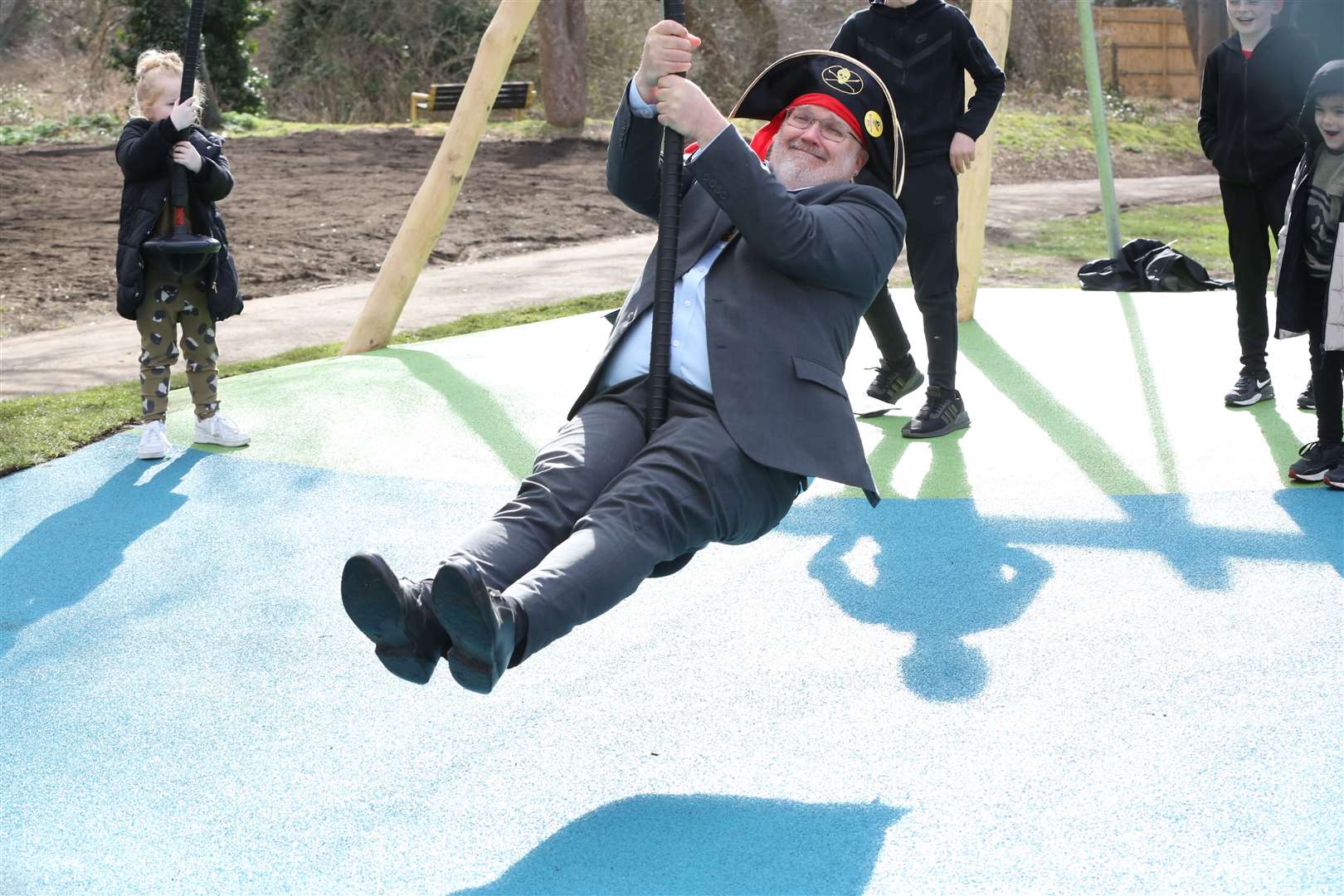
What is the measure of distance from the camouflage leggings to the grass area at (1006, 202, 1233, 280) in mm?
7912

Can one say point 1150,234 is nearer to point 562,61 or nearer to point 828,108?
point 562,61

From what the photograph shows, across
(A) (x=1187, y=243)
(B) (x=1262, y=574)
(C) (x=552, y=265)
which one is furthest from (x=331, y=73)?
(B) (x=1262, y=574)

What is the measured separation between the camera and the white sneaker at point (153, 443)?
6121 mm

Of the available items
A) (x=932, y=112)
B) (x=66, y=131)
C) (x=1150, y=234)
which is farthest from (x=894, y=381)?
(x=66, y=131)

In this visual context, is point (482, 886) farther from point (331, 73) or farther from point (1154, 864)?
point (331, 73)

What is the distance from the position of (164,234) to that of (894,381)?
320 centimetres

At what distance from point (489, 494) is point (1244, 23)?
3719mm

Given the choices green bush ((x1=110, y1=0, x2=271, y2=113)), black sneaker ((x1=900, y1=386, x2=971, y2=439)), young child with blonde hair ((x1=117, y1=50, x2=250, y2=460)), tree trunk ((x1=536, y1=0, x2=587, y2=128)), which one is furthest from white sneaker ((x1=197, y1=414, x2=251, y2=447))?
green bush ((x1=110, y1=0, x2=271, y2=113))

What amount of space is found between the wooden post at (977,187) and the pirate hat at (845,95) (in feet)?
15.2

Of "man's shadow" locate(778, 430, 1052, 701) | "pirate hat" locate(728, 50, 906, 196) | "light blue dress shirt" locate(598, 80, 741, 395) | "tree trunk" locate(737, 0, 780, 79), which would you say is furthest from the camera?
"tree trunk" locate(737, 0, 780, 79)

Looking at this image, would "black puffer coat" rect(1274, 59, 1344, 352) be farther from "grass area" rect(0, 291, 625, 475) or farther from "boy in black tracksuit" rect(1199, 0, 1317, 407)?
"grass area" rect(0, 291, 625, 475)

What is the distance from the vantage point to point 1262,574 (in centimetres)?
452

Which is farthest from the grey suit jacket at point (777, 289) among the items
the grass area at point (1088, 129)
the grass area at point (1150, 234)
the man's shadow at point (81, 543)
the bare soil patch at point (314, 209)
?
the grass area at point (1088, 129)

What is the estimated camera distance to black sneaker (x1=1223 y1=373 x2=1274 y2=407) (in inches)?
257
